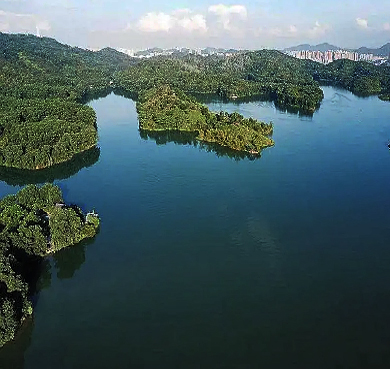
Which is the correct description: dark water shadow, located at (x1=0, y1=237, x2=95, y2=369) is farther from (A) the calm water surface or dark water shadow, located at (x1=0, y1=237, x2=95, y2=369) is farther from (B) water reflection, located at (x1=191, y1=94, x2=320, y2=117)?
(B) water reflection, located at (x1=191, y1=94, x2=320, y2=117)

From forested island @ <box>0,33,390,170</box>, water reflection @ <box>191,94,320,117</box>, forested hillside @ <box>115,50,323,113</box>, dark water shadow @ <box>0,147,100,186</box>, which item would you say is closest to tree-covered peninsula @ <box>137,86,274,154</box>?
forested island @ <box>0,33,390,170</box>

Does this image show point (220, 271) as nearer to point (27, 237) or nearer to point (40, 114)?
point (27, 237)

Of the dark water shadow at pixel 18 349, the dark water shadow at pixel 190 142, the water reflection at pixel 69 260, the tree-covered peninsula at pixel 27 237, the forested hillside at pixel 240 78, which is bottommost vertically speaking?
the dark water shadow at pixel 18 349

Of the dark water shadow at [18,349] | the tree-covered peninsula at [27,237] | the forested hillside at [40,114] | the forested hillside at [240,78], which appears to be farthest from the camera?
the forested hillside at [240,78]

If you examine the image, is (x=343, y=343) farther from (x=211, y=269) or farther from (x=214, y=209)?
(x=214, y=209)

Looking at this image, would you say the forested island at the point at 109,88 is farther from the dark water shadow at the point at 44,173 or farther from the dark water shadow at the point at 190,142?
the dark water shadow at the point at 190,142

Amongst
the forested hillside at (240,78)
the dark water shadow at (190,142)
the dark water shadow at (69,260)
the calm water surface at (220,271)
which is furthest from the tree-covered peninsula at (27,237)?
the forested hillside at (240,78)

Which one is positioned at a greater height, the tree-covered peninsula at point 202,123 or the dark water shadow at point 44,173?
the tree-covered peninsula at point 202,123
